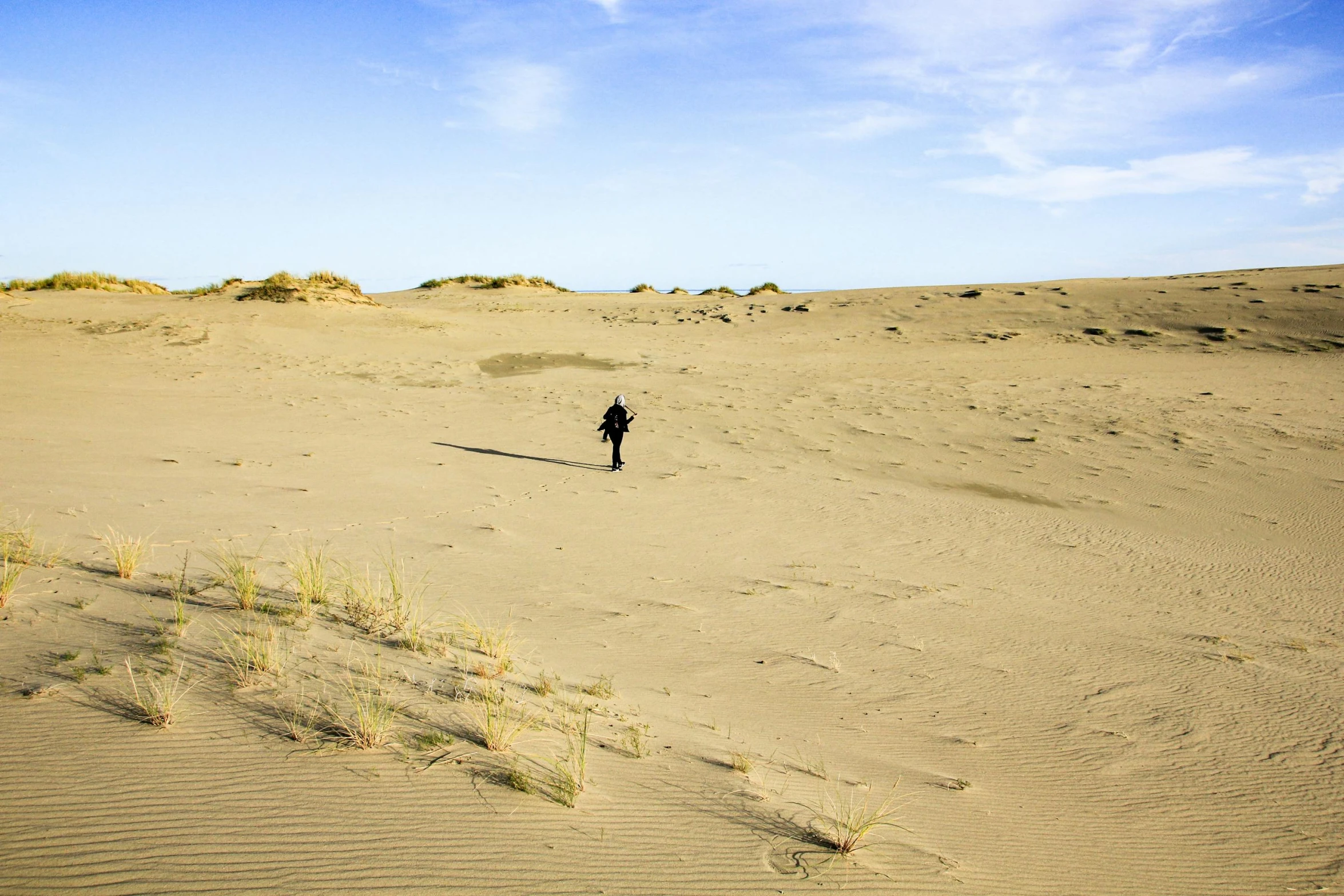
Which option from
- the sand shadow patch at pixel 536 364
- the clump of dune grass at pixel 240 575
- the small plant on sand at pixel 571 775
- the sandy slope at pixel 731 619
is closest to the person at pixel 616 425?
the sandy slope at pixel 731 619

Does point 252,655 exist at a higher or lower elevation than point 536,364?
lower

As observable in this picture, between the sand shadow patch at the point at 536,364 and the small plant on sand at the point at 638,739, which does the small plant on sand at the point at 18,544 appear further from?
the sand shadow patch at the point at 536,364

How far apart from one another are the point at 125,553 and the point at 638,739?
4240 millimetres

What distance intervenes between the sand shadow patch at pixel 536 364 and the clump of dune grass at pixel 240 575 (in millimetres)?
14436

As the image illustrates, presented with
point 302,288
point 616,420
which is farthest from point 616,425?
point 302,288

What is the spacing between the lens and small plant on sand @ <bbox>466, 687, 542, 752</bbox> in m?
3.53

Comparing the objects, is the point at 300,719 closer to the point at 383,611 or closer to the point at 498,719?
the point at 498,719

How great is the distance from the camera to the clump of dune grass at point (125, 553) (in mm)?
5383

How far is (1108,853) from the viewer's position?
11.4 ft

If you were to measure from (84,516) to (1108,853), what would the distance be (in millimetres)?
8619

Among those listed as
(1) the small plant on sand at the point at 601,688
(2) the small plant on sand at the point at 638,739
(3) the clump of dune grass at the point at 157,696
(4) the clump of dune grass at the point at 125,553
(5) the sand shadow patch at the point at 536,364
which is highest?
(5) the sand shadow patch at the point at 536,364

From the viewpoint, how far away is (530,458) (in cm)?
1330

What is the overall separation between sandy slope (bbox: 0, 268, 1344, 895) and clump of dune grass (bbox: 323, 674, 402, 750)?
11cm

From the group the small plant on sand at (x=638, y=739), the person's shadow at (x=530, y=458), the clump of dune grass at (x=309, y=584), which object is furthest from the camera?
the person's shadow at (x=530, y=458)
